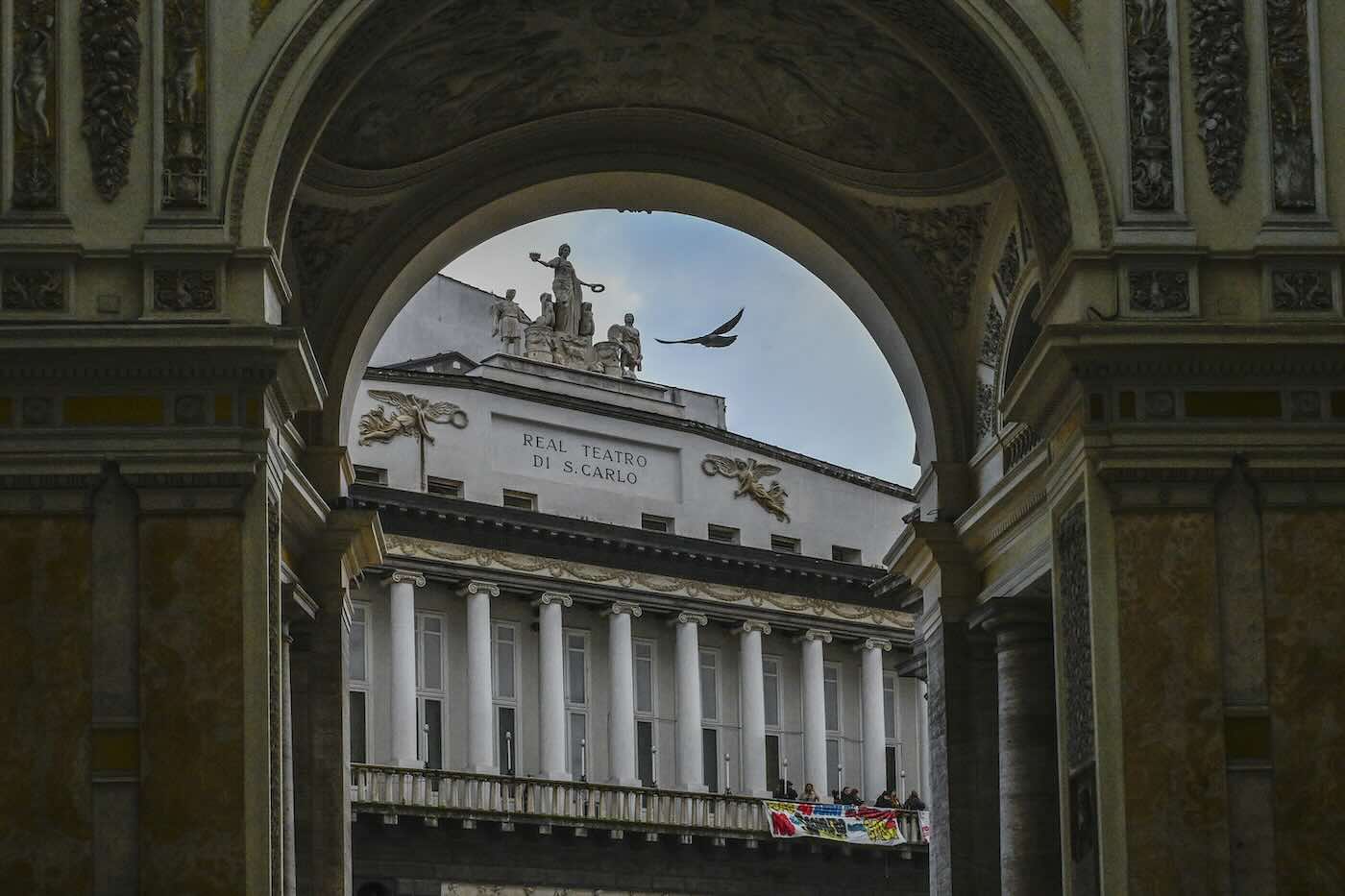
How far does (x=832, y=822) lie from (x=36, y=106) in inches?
1579

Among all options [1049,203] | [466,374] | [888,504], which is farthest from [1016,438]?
[888,504]

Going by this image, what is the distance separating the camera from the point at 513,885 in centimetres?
5741

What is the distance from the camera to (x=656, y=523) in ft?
219

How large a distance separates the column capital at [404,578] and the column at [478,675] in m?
1.47

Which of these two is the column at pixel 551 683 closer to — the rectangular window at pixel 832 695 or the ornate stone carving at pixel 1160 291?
the rectangular window at pixel 832 695

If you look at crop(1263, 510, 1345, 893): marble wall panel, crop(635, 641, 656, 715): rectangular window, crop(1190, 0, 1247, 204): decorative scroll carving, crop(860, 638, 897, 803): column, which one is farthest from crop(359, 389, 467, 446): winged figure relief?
crop(1263, 510, 1345, 893): marble wall panel

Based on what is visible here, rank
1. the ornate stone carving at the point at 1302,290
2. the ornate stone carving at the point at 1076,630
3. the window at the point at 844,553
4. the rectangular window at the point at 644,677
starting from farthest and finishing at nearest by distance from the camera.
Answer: the window at the point at 844,553 < the rectangular window at the point at 644,677 < the ornate stone carving at the point at 1076,630 < the ornate stone carving at the point at 1302,290

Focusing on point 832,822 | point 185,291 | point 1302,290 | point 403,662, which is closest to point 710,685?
point 832,822

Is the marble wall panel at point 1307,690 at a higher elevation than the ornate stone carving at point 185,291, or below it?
below

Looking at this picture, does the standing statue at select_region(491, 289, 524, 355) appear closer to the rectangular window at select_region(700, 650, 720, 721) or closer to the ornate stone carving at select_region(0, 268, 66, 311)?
the rectangular window at select_region(700, 650, 720, 721)

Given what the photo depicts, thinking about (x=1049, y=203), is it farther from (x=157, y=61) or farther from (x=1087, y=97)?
(x=157, y=61)

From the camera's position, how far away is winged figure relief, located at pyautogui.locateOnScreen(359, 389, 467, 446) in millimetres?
60312

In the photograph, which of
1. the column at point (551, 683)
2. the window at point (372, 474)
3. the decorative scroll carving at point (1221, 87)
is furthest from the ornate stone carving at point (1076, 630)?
the column at point (551, 683)

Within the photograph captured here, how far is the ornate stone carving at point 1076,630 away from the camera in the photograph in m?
26.0
